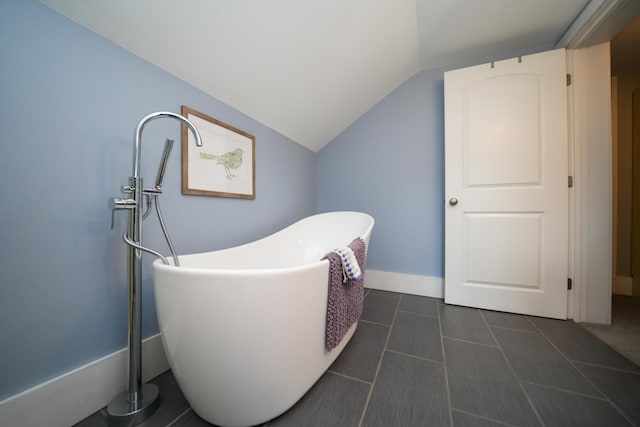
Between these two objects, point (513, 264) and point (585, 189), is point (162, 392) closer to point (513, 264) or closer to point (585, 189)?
point (513, 264)

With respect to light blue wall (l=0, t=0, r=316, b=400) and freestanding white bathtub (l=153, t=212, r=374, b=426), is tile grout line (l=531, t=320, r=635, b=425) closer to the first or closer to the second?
freestanding white bathtub (l=153, t=212, r=374, b=426)

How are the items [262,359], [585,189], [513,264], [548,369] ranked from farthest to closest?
[513,264] → [585,189] → [548,369] → [262,359]

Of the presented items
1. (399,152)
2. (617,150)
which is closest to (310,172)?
(399,152)

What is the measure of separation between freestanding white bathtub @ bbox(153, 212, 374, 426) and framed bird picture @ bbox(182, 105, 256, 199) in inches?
24.9

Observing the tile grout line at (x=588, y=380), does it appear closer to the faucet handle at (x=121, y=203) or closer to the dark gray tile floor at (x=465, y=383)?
the dark gray tile floor at (x=465, y=383)

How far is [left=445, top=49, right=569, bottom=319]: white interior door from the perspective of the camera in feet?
4.91

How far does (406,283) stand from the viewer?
6.63 ft

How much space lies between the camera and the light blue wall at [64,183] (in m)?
0.67

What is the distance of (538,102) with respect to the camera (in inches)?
60.5

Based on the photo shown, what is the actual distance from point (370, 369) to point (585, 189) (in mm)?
1829

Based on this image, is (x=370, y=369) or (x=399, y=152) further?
(x=399, y=152)

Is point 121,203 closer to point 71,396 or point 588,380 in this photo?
point 71,396

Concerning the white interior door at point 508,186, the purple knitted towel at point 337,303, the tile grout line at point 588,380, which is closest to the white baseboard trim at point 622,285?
the white interior door at point 508,186

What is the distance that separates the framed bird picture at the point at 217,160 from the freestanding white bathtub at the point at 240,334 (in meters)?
0.63
